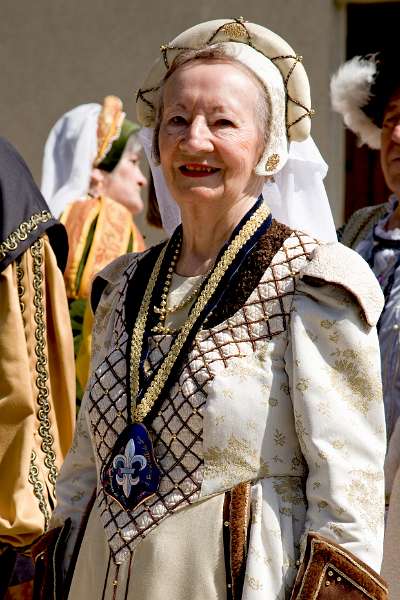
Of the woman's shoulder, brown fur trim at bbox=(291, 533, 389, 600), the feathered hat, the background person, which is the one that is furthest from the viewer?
the feathered hat

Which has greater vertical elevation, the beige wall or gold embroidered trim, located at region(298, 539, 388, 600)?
the beige wall

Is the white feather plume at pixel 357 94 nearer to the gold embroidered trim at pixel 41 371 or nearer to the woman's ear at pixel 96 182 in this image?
the gold embroidered trim at pixel 41 371

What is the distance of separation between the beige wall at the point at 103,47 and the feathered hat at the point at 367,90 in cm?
205

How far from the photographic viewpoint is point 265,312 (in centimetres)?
250

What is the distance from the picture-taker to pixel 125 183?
6.10 meters

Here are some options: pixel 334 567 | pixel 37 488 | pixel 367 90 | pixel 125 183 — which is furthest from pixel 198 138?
pixel 125 183

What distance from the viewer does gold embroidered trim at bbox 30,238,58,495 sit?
11.0 feet

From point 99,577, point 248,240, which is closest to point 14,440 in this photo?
point 99,577

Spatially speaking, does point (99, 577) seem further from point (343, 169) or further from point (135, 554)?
point (343, 169)

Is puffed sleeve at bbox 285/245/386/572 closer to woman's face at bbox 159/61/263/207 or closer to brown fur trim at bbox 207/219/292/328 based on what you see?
brown fur trim at bbox 207/219/292/328

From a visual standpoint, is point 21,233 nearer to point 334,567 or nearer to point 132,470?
point 132,470

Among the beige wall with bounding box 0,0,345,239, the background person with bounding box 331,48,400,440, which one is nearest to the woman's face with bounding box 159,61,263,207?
the background person with bounding box 331,48,400,440

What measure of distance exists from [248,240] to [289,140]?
287 mm

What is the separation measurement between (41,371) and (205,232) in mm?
904
